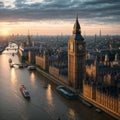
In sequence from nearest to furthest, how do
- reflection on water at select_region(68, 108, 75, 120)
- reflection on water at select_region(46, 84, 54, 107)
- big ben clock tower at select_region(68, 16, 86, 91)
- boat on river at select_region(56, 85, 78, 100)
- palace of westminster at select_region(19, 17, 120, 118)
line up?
reflection on water at select_region(68, 108, 75, 120)
palace of westminster at select_region(19, 17, 120, 118)
reflection on water at select_region(46, 84, 54, 107)
boat on river at select_region(56, 85, 78, 100)
big ben clock tower at select_region(68, 16, 86, 91)

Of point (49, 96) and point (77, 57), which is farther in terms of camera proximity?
point (77, 57)

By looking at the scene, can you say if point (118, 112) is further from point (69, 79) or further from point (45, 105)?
point (69, 79)

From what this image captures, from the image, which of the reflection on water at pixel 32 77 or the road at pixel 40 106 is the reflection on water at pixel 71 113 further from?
the reflection on water at pixel 32 77

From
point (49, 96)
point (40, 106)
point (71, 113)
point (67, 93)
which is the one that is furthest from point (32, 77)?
point (71, 113)

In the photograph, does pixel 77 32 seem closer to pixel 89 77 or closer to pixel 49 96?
pixel 89 77

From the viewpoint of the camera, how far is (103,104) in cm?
1948

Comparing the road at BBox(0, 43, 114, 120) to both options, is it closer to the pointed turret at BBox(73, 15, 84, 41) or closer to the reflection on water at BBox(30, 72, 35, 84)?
the reflection on water at BBox(30, 72, 35, 84)

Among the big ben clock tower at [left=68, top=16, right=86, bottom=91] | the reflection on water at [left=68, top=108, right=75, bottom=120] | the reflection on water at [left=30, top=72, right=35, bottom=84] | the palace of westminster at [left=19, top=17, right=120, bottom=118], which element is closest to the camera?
the reflection on water at [left=68, top=108, right=75, bottom=120]

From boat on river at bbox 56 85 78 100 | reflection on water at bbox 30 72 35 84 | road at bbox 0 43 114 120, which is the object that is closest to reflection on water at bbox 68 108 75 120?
road at bbox 0 43 114 120

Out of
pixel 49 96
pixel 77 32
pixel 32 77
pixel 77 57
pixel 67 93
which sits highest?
pixel 77 32

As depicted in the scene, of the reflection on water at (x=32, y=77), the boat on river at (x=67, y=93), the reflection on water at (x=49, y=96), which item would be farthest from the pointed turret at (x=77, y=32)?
the reflection on water at (x=32, y=77)

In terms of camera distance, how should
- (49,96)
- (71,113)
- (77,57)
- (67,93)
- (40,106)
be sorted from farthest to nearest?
(77,57) < (49,96) < (67,93) < (40,106) < (71,113)

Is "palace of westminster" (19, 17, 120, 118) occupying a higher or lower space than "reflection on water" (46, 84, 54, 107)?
higher

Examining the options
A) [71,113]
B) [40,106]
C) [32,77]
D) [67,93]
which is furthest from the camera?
[32,77]
